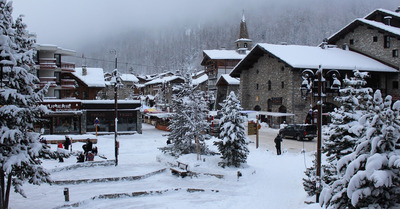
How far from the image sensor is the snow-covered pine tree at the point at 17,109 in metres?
10.8

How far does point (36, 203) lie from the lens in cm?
1341

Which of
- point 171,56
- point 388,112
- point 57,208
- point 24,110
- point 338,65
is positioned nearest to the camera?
point 388,112

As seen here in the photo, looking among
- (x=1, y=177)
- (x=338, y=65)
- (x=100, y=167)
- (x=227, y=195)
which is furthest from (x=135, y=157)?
(x=338, y=65)

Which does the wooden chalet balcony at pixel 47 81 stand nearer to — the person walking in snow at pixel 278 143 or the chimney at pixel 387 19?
the person walking in snow at pixel 278 143

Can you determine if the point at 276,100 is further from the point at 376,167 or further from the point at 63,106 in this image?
the point at 376,167

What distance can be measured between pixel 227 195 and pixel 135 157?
10.8 m

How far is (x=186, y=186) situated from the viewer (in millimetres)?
16578

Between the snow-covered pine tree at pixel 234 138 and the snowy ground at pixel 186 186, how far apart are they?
61cm

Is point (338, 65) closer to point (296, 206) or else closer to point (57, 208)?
point (296, 206)

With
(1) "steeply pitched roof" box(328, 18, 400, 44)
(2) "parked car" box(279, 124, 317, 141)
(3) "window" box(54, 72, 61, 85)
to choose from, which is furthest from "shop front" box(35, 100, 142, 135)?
(1) "steeply pitched roof" box(328, 18, 400, 44)

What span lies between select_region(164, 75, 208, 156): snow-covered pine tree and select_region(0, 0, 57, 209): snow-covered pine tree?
1038 centimetres

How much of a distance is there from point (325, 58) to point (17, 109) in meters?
36.2

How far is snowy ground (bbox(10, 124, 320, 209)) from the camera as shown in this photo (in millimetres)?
13852

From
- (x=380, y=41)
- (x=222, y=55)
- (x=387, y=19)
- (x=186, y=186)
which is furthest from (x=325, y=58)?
(x=222, y=55)
